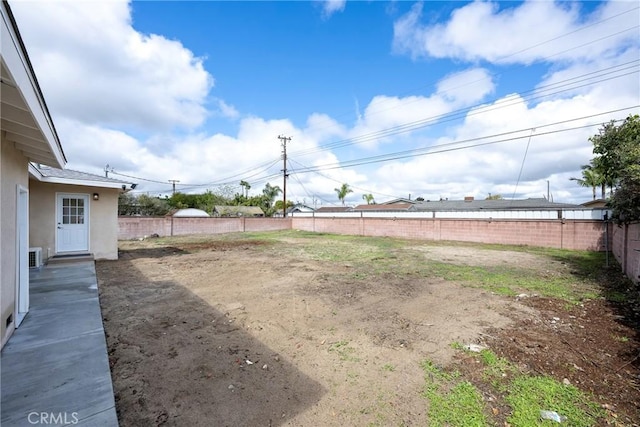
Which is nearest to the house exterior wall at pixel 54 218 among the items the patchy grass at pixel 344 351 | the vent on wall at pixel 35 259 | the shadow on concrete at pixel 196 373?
the vent on wall at pixel 35 259

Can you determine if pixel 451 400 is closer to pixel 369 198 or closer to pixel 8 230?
pixel 8 230

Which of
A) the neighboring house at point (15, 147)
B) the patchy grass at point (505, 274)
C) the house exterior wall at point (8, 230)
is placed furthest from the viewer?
the patchy grass at point (505, 274)

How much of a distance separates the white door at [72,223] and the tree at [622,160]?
47.1 feet

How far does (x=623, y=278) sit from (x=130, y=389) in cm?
1105

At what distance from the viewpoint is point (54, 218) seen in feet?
28.2

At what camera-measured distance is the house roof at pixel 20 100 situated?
5.75 ft

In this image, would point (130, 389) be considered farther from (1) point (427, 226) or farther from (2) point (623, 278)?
(1) point (427, 226)

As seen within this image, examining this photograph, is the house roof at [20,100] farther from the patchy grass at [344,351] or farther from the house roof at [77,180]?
the house roof at [77,180]

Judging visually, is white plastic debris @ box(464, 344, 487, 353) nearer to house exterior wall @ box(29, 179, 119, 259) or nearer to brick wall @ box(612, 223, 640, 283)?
brick wall @ box(612, 223, 640, 283)

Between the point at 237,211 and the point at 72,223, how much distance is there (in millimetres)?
37611

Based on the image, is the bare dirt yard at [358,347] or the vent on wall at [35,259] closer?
the bare dirt yard at [358,347]

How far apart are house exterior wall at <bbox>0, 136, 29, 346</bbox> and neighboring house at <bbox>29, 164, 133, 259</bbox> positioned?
5478 mm

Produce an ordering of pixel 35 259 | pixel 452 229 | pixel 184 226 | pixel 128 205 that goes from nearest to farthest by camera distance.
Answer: pixel 35 259
pixel 452 229
pixel 184 226
pixel 128 205

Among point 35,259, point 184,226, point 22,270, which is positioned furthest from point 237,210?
point 22,270
